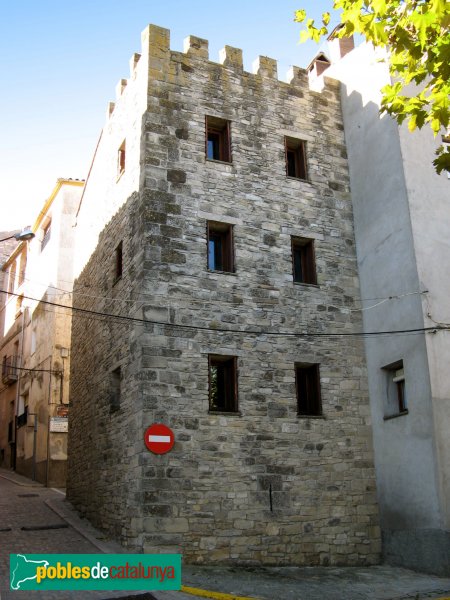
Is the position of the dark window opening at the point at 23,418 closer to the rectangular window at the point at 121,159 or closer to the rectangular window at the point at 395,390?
the rectangular window at the point at 121,159

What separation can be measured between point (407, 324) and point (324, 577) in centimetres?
479

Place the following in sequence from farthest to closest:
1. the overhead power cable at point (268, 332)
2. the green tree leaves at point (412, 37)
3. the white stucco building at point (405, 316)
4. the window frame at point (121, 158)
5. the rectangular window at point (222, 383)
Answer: the window frame at point (121, 158), the rectangular window at point (222, 383), the overhead power cable at point (268, 332), the white stucco building at point (405, 316), the green tree leaves at point (412, 37)

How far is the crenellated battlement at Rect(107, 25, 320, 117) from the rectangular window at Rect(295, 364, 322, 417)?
6579 millimetres

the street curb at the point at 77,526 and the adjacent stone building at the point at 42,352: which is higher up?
the adjacent stone building at the point at 42,352

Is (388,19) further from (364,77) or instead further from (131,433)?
(131,433)

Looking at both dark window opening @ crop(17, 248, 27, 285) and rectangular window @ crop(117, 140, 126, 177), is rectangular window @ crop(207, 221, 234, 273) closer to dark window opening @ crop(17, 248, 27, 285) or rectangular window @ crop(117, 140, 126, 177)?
rectangular window @ crop(117, 140, 126, 177)

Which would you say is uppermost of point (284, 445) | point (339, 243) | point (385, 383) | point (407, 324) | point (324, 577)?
point (339, 243)

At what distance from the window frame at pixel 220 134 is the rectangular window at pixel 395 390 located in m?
5.41

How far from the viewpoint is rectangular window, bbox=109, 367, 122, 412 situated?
1281cm

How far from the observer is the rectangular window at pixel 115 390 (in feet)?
42.0

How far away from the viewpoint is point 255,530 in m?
11.4

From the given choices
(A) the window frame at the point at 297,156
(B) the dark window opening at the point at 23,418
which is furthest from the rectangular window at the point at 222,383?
(B) the dark window opening at the point at 23,418

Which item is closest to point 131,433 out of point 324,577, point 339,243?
point 324,577

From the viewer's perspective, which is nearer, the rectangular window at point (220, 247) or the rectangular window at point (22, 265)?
the rectangular window at point (220, 247)
